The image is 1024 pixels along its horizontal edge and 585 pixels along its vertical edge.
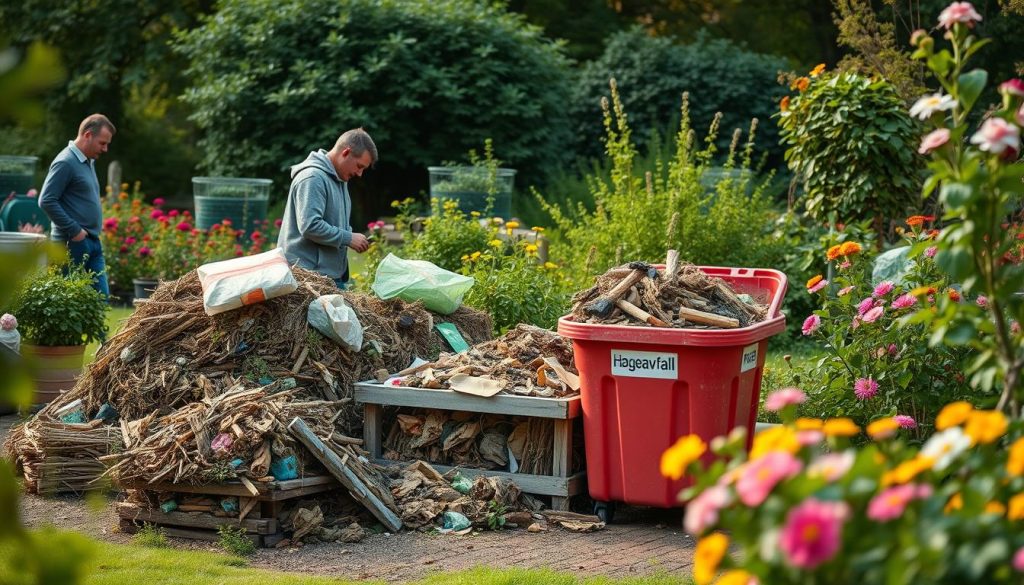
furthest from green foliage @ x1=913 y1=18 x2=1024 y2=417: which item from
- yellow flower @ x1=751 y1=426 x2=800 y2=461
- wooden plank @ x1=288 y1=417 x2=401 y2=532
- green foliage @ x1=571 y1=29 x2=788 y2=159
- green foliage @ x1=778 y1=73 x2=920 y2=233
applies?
green foliage @ x1=571 y1=29 x2=788 y2=159

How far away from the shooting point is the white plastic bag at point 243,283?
615 cm

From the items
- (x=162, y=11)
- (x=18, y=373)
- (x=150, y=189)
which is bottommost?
(x=150, y=189)

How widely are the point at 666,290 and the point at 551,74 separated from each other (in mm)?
12254

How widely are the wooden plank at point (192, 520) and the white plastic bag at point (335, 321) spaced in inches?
51.7

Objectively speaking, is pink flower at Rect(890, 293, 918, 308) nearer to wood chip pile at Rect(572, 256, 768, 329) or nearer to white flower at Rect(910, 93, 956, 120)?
wood chip pile at Rect(572, 256, 768, 329)

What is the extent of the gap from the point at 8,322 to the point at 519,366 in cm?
332

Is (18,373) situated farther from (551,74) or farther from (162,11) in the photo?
(162,11)

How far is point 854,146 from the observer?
7902 mm

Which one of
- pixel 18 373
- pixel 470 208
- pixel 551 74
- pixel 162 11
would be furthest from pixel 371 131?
pixel 18 373

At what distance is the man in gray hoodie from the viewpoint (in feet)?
24.1

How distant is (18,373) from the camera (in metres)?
1.58

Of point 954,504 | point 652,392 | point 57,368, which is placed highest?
point 954,504

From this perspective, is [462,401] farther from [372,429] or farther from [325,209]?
[325,209]

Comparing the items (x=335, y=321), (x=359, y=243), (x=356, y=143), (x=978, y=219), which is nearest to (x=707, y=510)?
(x=978, y=219)
